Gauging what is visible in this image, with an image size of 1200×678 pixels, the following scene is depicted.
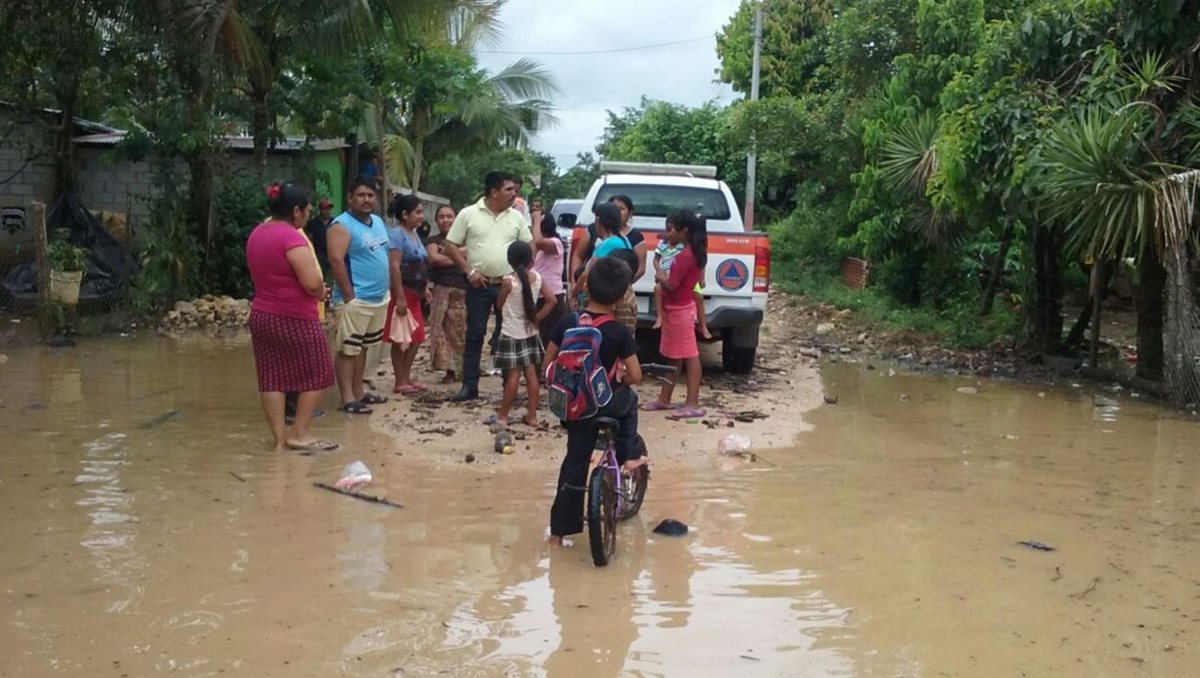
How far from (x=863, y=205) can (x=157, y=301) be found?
10.6 meters

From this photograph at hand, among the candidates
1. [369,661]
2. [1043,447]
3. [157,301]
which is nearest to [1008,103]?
[1043,447]

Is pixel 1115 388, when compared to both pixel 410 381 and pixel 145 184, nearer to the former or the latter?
pixel 410 381

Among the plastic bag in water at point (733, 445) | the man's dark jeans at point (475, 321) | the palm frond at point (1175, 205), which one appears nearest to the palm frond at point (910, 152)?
the palm frond at point (1175, 205)

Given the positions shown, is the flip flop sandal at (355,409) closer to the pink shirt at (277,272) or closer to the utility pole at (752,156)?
the pink shirt at (277,272)

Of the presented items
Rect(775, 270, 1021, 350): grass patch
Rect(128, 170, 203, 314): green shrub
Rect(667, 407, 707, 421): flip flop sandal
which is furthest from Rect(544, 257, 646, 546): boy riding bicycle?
Rect(128, 170, 203, 314): green shrub

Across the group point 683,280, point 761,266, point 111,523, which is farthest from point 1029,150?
point 111,523

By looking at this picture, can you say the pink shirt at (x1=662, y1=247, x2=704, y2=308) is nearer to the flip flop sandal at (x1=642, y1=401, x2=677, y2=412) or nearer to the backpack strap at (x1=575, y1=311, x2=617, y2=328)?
the flip flop sandal at (x1=642, y1=401, x2=677, y2=412)

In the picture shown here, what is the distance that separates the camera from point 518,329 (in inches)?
305

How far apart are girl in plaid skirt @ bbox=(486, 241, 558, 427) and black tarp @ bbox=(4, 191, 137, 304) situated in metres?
7.62

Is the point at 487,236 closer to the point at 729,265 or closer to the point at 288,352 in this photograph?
the point at 288,352

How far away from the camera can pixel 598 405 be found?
204 inches

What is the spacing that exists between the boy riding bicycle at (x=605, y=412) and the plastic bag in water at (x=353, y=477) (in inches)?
56.0

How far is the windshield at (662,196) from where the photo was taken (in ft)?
36.9

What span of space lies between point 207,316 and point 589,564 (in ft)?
32.2
